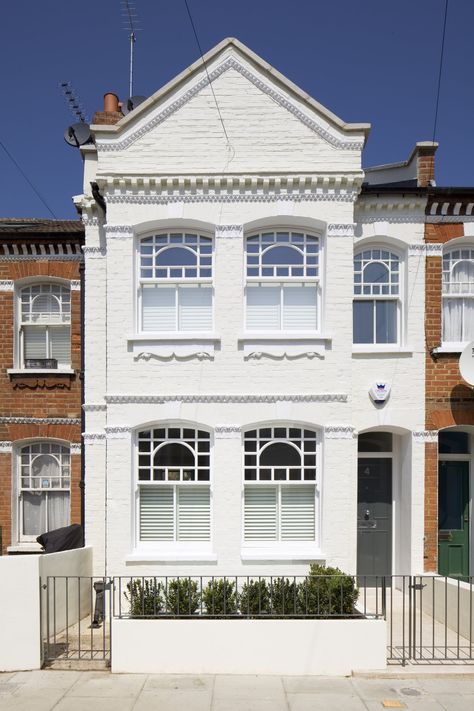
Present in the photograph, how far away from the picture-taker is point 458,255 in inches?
413

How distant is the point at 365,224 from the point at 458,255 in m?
1.95

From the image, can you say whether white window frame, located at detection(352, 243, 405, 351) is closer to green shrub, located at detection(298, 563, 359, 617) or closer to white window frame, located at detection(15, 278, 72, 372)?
green shrub, located at detection(298, 563, 359, 617)

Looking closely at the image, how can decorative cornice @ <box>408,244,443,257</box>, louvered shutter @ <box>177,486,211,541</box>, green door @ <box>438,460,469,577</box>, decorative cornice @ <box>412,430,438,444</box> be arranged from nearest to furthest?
louvered shutter @ <box>177,486,211,541</box>
decorative cornice @ <box>412,430,438,444</box>
decorative cornice @ <box>408,244,443,257</box>
green door @ <box>438,460,469,577</box>

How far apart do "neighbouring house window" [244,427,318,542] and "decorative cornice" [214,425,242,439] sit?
1.01ft

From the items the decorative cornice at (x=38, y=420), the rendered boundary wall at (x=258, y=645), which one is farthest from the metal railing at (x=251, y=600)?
the decorative cornice at (x=38, y=420)

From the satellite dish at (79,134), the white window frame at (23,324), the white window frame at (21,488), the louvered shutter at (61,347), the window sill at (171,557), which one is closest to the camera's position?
the window sill at (171,557)

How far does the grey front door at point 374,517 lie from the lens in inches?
411

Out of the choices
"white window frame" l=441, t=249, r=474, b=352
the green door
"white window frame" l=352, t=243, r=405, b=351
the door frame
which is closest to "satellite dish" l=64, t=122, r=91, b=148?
"white window frame" l=352, t=243, r=405, b=351

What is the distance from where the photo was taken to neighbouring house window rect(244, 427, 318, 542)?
9492mm

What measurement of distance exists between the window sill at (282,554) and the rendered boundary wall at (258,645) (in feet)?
6.36

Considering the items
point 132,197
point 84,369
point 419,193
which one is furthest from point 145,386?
point 419,193

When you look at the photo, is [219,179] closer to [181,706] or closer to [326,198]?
[326,198]

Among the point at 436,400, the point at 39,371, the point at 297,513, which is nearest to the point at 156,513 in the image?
the point at 297,513

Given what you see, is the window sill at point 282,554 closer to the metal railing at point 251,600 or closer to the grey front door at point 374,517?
the metal railing at point 251,600
